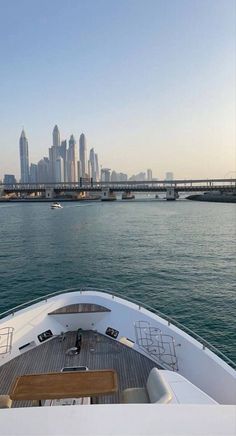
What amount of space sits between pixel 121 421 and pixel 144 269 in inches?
801

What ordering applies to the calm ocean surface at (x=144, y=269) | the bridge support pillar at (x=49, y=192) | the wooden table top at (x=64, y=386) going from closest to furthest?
1. the wooden table top at (x=64, y=386)
2. the calm ocean surface at (x=144, y=269)
3. the bridge support pillar at (x=49, y=192)

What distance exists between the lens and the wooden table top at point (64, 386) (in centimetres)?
432

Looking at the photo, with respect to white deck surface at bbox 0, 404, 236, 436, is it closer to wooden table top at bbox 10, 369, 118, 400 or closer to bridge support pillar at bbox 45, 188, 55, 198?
wooden table top at bbox 10, 369, 118, 400

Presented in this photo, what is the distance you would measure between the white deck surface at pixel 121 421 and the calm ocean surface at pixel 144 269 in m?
9.76

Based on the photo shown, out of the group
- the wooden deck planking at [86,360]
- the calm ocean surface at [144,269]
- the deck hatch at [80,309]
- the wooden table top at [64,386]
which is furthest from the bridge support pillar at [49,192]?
the wooden table top at [64,386]

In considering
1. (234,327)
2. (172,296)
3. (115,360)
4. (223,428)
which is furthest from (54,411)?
(172,296)

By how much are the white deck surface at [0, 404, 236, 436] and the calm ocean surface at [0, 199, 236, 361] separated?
32.0ft

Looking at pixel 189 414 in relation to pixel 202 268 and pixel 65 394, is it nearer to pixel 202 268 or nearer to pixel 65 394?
pixel 65 394

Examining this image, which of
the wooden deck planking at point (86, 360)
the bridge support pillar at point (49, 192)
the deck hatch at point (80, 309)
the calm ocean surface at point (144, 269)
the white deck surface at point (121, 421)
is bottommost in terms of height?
the calm ocean surface at point (144, 269)

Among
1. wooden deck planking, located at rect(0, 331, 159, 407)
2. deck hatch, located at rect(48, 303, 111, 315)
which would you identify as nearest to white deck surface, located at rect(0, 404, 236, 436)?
wooden deck planking, located at rect(0, 331, 159, 407)

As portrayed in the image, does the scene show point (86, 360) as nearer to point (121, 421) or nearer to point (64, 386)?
point (64, 386)

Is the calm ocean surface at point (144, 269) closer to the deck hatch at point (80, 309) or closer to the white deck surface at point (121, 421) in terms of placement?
the deck hatch at point (80, 309)

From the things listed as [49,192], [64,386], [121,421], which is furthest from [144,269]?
[49,192]

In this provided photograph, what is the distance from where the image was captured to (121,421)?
5.86 feet
